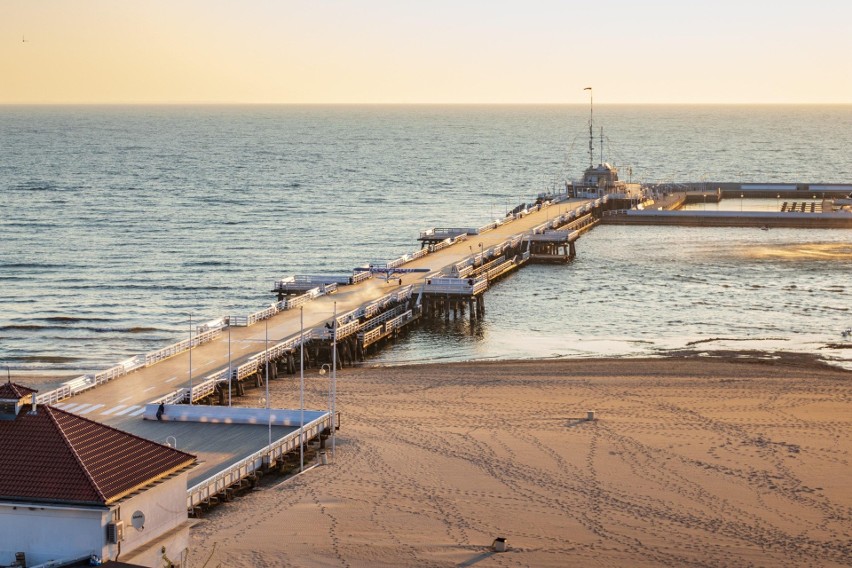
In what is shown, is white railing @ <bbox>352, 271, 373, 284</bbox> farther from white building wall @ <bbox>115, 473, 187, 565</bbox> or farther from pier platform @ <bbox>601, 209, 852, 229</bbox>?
pier platform @ <bbox>601, 209, 852, 229</bbox>

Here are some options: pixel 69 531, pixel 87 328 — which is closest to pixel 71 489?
pixel 69 531

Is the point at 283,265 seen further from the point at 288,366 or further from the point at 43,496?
the point at 43,496

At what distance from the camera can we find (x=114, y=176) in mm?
176500

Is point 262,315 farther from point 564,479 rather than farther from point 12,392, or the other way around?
point 12,392

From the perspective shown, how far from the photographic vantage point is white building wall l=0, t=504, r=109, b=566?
28.9 meters

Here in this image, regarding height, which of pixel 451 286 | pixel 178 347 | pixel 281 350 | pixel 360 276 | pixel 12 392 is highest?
pixel 12 392

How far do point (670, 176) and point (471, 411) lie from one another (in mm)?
141530

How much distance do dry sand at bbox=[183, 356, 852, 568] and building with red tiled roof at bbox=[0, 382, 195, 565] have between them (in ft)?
10.2

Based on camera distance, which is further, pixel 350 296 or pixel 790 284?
pixel 790 284

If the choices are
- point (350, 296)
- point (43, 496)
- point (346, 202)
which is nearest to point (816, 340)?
point (350, 296)

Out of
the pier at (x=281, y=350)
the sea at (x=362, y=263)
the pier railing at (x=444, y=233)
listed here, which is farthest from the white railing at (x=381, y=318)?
the pier railing at (x=444, y=233)

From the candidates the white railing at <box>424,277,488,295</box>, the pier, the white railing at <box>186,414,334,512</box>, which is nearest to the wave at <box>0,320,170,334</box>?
the pier

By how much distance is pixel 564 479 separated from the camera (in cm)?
4278

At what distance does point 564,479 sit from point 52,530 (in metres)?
18.5
